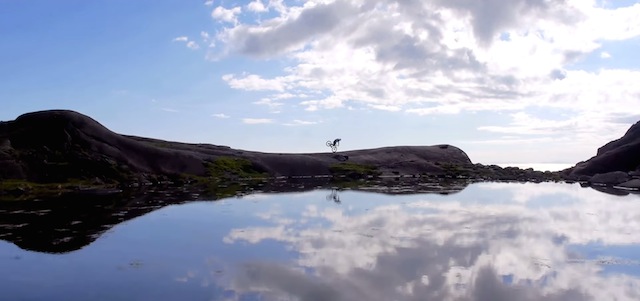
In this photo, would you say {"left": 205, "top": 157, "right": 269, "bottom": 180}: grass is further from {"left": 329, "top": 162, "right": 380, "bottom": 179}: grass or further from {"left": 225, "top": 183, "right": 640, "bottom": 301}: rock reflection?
{"left": 225, "top": 183, "right": 640, "bottom": 301}: rock reflection

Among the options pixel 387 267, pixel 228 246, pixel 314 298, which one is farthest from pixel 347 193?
pixel 314 298

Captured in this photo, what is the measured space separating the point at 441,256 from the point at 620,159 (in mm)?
101916

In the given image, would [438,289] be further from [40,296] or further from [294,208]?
[294,208]

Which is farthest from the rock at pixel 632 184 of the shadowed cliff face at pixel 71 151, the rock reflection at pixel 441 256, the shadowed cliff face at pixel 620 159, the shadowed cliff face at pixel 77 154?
the shadowed cliff face at pixel 71 151

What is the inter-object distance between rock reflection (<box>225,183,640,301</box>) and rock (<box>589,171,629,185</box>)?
53005 millimetres

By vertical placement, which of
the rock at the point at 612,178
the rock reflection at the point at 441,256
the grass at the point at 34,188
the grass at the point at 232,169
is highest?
the grass at the point at 232,169

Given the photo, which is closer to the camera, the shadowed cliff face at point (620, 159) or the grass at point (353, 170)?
the shadowed cliff face at point (620, 159)

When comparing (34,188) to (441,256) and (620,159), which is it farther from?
(620,159)

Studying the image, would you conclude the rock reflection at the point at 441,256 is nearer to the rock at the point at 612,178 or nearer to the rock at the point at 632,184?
the rock at the point at 632,184

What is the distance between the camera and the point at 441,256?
91.2ft

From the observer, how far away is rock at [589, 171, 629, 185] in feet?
317

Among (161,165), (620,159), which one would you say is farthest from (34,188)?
(620,159)

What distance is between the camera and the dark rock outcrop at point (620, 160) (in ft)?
363

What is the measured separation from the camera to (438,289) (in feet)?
69.7
